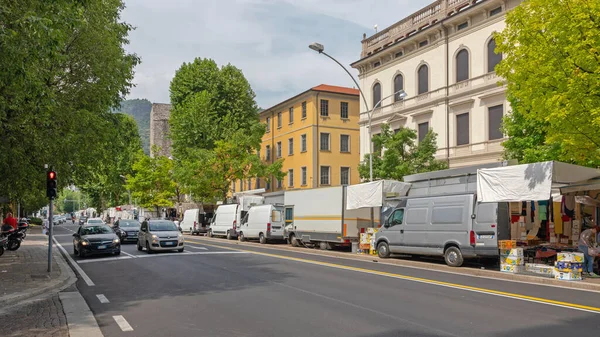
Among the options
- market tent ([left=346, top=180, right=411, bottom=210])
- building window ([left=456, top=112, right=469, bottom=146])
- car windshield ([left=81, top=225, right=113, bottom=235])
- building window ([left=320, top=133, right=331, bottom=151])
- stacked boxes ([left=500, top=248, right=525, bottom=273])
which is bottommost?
stacked boxes ([left=500, top=248, right=525, bottom=273])

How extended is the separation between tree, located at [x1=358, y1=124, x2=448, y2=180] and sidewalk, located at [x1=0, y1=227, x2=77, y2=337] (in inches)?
714

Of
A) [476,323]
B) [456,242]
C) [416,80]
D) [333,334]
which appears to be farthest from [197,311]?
[416,80]

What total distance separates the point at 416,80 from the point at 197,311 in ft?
98.7

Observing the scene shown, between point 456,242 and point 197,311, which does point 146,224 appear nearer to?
point 456,242

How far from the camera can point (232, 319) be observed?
28.2ft

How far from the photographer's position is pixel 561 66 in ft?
45.0

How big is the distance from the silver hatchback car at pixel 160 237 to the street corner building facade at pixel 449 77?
1464cm

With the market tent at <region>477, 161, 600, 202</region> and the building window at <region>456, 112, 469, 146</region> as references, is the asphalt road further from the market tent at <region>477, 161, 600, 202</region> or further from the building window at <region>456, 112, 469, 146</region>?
the building window at <region>456, 112, 469, 146</region>

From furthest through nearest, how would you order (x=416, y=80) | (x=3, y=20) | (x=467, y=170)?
1. (x=416, y=80)
2. (x=467, y=170)
3. (x=3, y=20)

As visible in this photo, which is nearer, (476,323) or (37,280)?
(476,323)

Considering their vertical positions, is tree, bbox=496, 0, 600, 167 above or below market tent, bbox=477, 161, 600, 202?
above

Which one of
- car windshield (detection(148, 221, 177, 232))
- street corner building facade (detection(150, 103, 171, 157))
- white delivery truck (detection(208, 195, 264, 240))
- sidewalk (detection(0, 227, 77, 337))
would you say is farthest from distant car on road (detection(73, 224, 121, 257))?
street corner building facade (detection(150, 103, 171, 157))

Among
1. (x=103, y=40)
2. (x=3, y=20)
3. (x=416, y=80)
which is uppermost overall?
(x=416, y=80)

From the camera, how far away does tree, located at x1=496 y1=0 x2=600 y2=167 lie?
1298 centimetres
